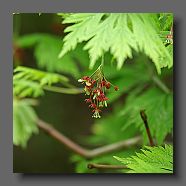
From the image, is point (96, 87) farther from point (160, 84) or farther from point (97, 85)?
point (160, 84)

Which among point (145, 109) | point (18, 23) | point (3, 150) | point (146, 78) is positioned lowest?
point (3, 150)

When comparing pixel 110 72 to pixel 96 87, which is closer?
pixel 96 87

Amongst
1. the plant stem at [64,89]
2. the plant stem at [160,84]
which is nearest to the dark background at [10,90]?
the plant stem at [160,84]

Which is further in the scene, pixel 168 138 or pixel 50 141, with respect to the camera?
pixel 50 141

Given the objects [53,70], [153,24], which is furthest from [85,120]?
[153,24]

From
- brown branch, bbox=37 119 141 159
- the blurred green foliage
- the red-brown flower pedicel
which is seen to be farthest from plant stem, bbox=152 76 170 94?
Answer: the red-brown flower pedicel

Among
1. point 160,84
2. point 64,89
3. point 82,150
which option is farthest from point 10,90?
point 160,84

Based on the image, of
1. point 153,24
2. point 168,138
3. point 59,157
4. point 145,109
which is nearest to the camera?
point 153,24

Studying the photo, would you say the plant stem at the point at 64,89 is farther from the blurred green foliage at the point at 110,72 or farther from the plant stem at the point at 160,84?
the plant stem at the point at 160,84

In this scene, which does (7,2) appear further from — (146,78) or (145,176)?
(145,176)
